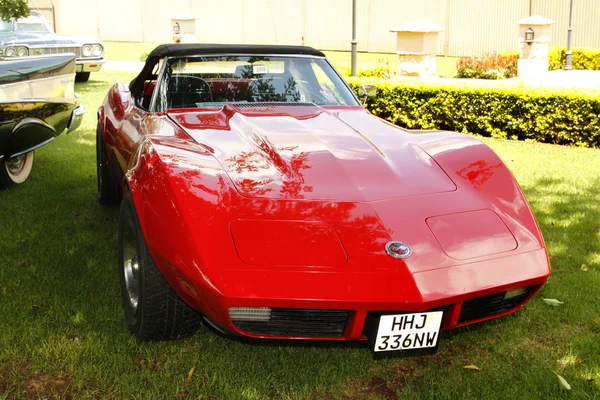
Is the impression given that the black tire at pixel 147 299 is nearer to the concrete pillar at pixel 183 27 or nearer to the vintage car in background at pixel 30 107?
the vintage car in background at pixel 30 107

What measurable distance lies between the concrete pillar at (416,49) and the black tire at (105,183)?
41.0ft

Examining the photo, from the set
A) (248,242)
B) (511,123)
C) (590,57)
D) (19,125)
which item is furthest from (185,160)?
(590,57)

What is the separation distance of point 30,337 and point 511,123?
25.0ft

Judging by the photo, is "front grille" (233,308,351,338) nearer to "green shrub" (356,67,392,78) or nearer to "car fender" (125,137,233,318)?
"car fender" (125,137,233,318)

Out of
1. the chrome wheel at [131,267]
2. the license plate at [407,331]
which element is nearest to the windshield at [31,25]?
the chrome wheel at [131,267]

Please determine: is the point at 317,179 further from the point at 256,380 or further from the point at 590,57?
the point at 590,57

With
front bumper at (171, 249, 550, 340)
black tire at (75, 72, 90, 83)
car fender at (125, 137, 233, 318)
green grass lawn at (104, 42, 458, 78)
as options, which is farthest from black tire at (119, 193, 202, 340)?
green grass lawn at (104, 42, 458, 78)

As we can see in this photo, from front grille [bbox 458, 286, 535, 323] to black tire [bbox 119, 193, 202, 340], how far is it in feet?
4.06

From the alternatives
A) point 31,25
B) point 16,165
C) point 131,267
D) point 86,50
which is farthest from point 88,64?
point 131,267

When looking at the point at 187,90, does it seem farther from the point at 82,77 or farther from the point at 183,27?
the point at 183,27

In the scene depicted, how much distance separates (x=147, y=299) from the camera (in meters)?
3.17

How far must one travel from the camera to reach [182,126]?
4.05 m

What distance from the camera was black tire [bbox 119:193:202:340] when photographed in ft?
10.4

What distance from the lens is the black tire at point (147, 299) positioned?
3162 mm
